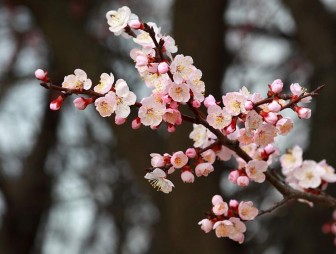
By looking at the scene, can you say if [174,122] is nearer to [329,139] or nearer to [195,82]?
[195,82]

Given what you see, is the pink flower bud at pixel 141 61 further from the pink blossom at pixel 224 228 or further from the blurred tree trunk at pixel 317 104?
the blurred tree trunk at pixel 317 104

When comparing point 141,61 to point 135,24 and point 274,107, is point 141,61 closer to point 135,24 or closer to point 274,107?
point 135,24

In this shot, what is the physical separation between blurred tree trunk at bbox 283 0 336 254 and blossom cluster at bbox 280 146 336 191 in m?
1.86

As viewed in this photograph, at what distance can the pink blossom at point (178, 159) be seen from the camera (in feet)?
4.91

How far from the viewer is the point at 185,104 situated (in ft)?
4.74

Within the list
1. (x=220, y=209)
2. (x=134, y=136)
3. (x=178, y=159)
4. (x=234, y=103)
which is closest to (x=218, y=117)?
(x=234, y=103)

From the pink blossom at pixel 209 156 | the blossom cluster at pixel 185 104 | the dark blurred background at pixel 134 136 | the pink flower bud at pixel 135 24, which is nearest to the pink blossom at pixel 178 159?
the blossom cluster at pixel 185 104

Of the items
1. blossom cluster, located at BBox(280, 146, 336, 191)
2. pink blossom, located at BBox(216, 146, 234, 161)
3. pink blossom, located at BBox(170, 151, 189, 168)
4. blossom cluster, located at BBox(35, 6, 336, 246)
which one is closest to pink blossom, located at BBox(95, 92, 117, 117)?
blossom cluster, located at BBox(35, 6, 336, 246)

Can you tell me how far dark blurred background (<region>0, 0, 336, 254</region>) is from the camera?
3.68 m

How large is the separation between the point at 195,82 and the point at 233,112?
0.12 metres

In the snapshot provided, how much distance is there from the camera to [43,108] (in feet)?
19.0

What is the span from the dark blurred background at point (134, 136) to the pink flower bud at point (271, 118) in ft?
6.43

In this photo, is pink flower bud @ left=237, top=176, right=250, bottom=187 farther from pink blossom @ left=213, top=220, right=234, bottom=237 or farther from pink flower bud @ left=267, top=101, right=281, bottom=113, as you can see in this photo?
pink flower bud @ left=267, top=101, right=281, bottom=113

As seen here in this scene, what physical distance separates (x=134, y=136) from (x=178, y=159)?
88.7 inches
